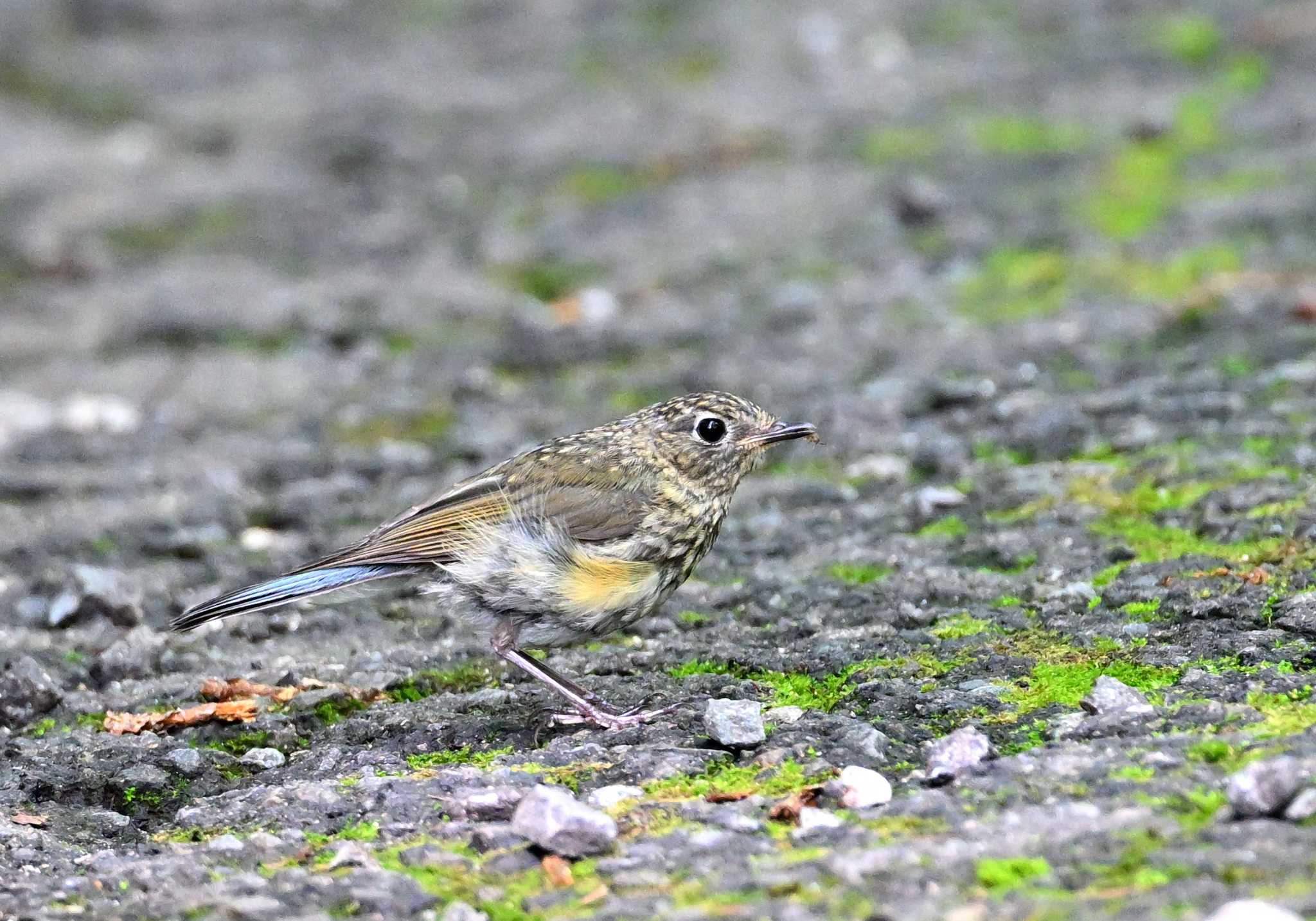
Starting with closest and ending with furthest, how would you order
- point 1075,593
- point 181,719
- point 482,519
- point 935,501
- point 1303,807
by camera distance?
point 1303,807, point 181,719, point 1075,593, point 482,519, point 935,501

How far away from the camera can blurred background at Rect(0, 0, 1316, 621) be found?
804cm

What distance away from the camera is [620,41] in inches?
566

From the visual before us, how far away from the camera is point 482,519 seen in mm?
5641

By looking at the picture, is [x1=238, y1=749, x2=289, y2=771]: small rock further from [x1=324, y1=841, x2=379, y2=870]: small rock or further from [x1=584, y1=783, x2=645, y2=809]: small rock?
[x1=584, y1=783, x2=645, y2=809]: small rock

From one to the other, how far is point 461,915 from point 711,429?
2.83 m

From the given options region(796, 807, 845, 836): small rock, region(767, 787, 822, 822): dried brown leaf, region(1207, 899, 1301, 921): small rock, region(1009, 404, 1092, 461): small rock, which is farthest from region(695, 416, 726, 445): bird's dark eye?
region(1207, 899, 1301, 921): small rock

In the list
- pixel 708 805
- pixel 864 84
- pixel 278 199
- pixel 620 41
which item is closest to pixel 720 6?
pixel 620 41

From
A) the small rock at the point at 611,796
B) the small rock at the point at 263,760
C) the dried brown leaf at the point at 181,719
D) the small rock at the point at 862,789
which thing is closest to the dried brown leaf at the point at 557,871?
the small rock at the point at 611,796

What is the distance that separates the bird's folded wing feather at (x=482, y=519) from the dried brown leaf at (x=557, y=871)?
1808 millimetres

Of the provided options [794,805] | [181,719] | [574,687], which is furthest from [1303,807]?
[181,719]

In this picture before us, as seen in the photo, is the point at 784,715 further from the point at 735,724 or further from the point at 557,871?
the point at 557,871

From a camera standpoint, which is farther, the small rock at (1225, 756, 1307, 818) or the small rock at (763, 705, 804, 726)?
the small rock at (763, 705, 804, 726)

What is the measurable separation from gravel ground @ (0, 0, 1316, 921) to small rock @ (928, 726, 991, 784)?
0.02 m

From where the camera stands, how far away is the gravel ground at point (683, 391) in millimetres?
3932
